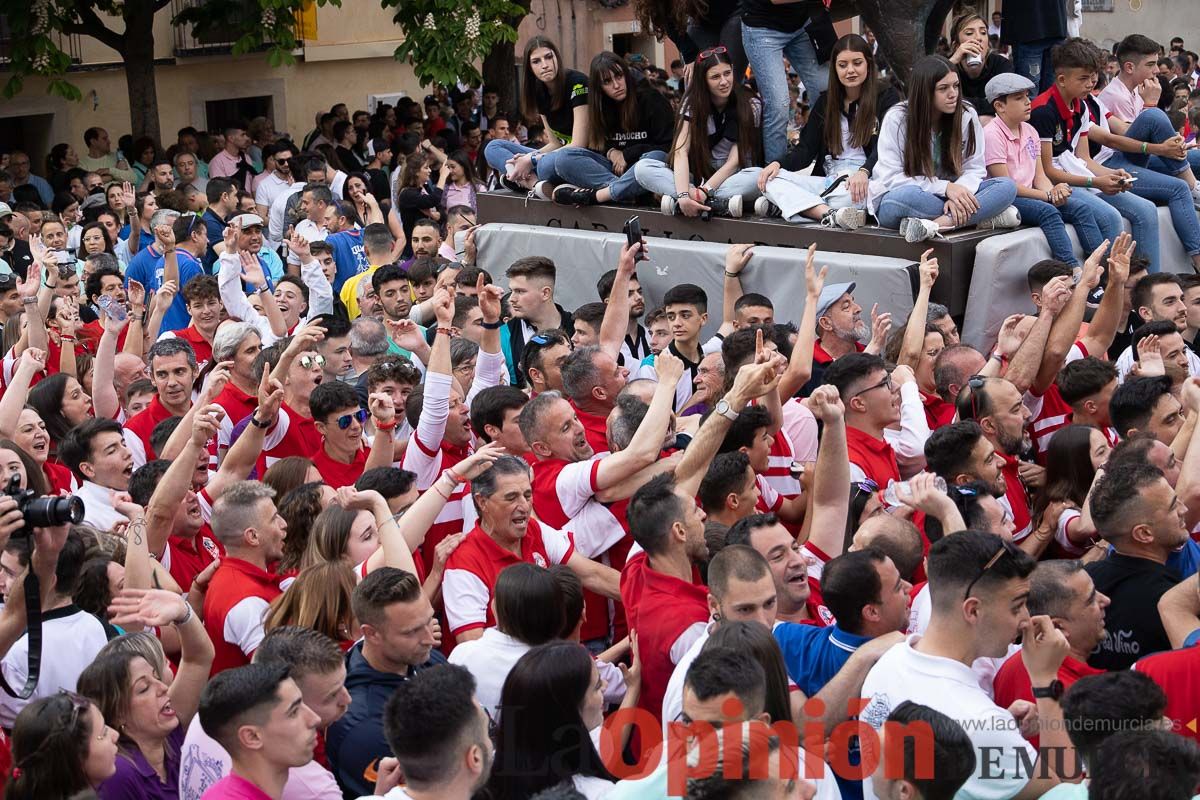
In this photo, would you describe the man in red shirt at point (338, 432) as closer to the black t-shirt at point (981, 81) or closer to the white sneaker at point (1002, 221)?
the white sneaker at point (1002, 221)

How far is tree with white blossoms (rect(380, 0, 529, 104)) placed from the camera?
16.4 metres

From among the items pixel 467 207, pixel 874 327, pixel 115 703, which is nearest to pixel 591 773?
pixel 115 703

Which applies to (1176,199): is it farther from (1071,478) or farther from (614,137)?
(1071,478)

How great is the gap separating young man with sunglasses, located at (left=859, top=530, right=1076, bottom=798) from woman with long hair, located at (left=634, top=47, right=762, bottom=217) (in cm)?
531

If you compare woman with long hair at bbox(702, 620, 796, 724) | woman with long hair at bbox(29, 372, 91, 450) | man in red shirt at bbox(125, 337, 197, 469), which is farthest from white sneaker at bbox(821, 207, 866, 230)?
woman with long hair at bbox(702, 620, 796, 724)

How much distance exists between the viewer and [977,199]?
Result: 8.30m

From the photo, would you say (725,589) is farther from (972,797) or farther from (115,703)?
(115,703)

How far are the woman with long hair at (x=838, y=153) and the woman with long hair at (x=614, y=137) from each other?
967mm

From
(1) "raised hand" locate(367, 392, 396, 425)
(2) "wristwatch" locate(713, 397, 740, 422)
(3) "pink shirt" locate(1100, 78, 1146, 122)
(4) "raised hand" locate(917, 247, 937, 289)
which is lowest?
(1) "raised hand" locate(367, 392, 396, 425)

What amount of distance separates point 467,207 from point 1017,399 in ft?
24.3

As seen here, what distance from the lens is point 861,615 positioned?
4219 millimetres

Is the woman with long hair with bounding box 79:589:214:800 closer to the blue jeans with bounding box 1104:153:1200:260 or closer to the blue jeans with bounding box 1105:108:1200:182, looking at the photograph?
the blue jeans with bounding box 1104:153:1200:260

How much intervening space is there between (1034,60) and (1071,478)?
5257mm

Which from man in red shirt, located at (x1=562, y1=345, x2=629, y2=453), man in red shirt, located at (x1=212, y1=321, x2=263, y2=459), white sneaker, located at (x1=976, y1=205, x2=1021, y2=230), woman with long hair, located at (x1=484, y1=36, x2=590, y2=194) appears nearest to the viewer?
man in red shirt, located at (x1=562, y1=345, x2=629, y2=453)
